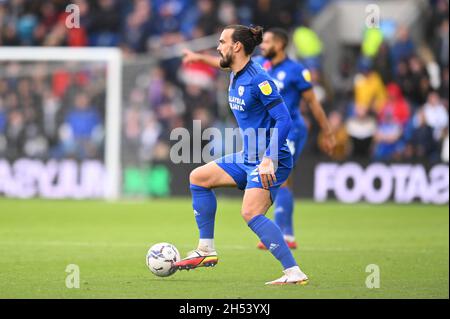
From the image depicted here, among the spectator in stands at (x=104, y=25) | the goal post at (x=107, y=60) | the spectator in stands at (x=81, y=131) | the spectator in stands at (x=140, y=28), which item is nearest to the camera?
the goal post at (x=107, y=60)

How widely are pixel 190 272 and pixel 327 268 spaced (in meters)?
1.30

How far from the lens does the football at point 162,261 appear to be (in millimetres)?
8492

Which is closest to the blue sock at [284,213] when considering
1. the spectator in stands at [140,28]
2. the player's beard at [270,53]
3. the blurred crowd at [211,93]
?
the player's beard at [270,53]

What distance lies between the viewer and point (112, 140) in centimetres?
1905

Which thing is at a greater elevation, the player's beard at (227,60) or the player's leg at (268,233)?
the player's beard at (227,60)

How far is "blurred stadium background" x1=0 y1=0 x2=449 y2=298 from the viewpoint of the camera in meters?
18.2

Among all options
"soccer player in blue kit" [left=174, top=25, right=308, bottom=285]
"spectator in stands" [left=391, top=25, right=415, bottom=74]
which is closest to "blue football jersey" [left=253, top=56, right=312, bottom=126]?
"soccer player in blue kit" [left=174, top=25, right=308, bottom=285]

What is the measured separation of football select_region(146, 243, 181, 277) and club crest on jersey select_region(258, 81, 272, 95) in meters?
1.60

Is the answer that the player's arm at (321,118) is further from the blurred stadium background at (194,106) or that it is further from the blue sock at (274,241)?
the blurred stadium background at (194,106)

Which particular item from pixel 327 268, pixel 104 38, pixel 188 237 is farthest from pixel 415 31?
pixel 327 268

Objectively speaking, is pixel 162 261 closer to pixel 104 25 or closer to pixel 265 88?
pixel 265 88

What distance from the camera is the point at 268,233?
8.13 m

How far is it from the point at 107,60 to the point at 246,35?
11578 mm

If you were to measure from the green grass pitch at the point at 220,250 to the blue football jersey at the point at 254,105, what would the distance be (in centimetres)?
113
